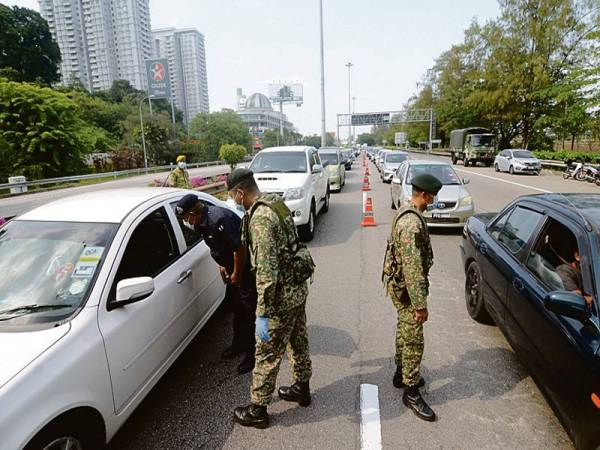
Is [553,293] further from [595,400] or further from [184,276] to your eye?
[184,276]

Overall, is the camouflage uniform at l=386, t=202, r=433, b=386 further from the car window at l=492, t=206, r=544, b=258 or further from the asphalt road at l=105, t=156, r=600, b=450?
the car window at l=492, t=206, r=544, b=258

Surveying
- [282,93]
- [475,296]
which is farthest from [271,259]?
[282,93]

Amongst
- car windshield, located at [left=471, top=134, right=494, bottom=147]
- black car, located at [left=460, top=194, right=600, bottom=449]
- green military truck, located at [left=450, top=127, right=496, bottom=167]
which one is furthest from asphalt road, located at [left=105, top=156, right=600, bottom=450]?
car windshield, located at [left=471, top=134, right=494, bottom=147]

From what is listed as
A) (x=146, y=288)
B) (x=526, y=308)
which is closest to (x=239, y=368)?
(x=146, y=288)

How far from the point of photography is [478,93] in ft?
117

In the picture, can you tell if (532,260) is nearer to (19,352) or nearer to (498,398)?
(498,398)

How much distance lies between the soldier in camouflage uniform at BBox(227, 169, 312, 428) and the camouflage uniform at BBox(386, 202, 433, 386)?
73 cm

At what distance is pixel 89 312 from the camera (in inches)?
89.2

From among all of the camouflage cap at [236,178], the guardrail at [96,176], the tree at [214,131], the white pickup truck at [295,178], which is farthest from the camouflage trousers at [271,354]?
the tree at [214,131]

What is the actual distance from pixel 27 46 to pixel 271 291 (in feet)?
218

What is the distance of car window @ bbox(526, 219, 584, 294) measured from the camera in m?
2.62

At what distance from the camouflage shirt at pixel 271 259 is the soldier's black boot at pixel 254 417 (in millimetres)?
751

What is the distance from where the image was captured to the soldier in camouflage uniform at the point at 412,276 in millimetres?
2637

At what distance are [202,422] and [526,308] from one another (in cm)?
255
